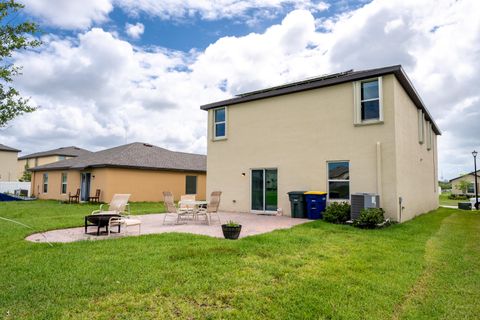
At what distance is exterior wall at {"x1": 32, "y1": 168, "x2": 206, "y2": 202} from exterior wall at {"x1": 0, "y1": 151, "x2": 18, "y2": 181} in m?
20.3

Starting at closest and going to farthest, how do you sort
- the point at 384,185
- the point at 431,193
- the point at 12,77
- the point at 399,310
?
1. the point at 399,310
2. the point at 12,77
3. the point at 384,185
4. the point at 431,193

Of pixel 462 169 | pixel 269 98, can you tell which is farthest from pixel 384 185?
pixel 462 169

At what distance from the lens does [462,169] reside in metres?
64.1

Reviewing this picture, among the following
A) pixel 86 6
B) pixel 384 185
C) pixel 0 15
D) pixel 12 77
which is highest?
pixel 86 6

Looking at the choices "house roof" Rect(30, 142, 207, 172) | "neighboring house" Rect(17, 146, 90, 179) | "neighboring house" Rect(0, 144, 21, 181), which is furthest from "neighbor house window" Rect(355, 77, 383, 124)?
"neighboring house" Rect(0, 144, 21, 181)

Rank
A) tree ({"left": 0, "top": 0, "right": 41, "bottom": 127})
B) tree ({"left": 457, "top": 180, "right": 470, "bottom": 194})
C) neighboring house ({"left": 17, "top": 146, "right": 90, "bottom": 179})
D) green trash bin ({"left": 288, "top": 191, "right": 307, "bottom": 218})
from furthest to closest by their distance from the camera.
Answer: tree ({"left": 457, "top": 180, "right": 470, "bottom": 194}), neighboring house ({"left": 17, "top": 146, "right": 90, "bottom": 179}), green trash bin ({"left": 288, "top": 191, "right": 307, "bottom": 218}), tree ({"left": 0, "top": 0, "right": 41, "bottom": 127})

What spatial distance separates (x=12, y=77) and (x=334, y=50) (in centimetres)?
1312

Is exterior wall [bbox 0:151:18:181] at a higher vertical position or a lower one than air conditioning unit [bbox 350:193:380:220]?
higher

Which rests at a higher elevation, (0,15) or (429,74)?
(429,74)

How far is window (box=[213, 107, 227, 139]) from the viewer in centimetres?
1627

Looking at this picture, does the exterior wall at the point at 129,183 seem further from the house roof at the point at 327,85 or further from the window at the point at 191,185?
the house roof at the point at 327,85

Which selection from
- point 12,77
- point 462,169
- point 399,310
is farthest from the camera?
point 462,169

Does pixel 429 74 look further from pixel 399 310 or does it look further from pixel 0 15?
pixel 0 15

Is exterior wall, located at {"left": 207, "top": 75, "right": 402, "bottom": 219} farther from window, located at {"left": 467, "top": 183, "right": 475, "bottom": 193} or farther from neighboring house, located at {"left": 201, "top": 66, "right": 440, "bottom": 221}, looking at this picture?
window, located at {"left": 467, "top": 183, "right": 475, "bottom": 193}
